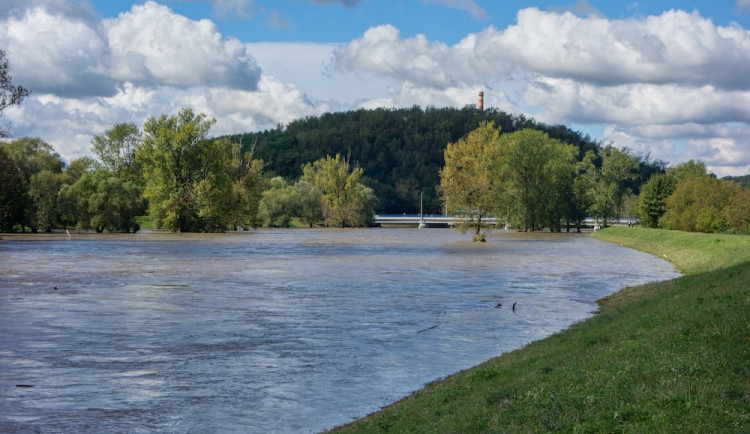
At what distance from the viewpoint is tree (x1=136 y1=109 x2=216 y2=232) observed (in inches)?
4363

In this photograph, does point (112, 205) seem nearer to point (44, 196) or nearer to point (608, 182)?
point (44, 196)

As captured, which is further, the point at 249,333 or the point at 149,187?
the point at 149,187

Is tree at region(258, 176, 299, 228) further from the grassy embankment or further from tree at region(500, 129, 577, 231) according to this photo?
the grassy embankment

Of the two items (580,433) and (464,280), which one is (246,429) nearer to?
(580,433)

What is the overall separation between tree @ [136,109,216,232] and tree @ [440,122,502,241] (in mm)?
39937

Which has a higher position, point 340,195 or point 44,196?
point 340,195

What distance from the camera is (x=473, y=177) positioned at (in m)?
91.7

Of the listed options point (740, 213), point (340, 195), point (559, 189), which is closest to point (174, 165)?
point (340, 195)

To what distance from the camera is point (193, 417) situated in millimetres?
15953

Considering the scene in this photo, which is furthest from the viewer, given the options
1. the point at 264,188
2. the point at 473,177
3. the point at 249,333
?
the point at 264,188

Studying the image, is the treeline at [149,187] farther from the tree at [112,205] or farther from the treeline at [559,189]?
the treeline at [559,189]

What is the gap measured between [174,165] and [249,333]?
89.2m

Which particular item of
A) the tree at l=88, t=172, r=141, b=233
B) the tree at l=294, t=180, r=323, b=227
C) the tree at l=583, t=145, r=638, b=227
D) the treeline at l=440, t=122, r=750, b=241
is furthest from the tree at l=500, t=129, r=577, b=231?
the tree at l=88, t=172, r=141, b=233

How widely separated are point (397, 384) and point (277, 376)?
10.6ft
